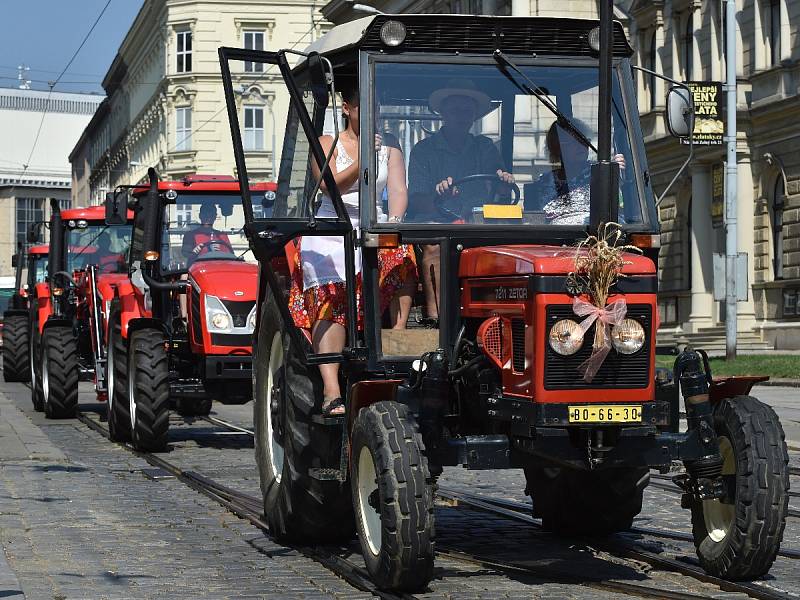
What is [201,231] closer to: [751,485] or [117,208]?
[117,208]

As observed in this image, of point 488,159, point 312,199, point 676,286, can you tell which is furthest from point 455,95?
point 676,286

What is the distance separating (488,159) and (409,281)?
2.35 feet

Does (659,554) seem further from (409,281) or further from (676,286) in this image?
(676,286)

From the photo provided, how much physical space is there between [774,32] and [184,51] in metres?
47.5

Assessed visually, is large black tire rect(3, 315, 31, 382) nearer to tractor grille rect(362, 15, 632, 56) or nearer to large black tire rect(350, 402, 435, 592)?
tractor grille rect(362, 15, 632, 56)

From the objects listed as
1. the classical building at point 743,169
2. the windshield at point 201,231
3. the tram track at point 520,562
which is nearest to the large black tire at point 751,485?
the tram track at point 520,562

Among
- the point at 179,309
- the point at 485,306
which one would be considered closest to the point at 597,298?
the point at 485,306

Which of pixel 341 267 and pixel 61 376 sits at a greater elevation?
pixel 341 267

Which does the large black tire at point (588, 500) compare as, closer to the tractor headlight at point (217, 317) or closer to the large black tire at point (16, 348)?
the tractor headlight at point (217, 317)

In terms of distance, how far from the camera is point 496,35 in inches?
319

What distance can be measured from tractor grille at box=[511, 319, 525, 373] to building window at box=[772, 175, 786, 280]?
32382 mm

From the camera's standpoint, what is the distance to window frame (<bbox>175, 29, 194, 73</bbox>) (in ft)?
267

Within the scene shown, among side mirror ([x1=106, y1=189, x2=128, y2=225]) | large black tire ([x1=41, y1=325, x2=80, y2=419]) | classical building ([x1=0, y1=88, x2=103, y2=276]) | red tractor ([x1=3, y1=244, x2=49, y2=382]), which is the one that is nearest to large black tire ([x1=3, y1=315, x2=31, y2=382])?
red tractor ([x1=3, y1=244, x2=49, y2=382])

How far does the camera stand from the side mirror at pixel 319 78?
7629 millimetres
